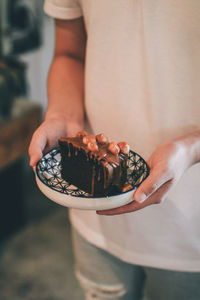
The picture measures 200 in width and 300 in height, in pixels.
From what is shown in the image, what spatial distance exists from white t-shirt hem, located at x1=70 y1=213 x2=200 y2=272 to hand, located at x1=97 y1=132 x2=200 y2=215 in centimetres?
27

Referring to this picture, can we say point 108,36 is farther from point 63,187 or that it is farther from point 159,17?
point 63,187

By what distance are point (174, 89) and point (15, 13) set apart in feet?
5.96

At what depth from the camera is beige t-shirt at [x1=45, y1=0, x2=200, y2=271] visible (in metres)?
0.74

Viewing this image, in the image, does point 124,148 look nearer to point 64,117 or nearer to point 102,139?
point 102,139

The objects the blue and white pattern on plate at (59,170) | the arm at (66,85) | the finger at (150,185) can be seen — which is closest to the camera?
the finger at (150,185)

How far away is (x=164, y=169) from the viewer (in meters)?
0.67

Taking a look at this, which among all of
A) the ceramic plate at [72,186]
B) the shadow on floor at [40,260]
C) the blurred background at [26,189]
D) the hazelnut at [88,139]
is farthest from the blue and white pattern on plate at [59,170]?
the shadow on floor at [40,260]

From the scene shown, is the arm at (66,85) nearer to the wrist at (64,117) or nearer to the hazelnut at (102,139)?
the wrist at (64,117)

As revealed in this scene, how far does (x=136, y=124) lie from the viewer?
846 millimetres

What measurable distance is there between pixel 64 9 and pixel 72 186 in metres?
0.51

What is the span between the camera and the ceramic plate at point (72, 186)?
0.66 m

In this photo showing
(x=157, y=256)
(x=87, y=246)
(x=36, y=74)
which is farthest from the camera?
(x=36, y=74)

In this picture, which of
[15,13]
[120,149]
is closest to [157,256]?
[120,149]

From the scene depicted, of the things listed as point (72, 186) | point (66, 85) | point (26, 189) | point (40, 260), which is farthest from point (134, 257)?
point (26, 189)
